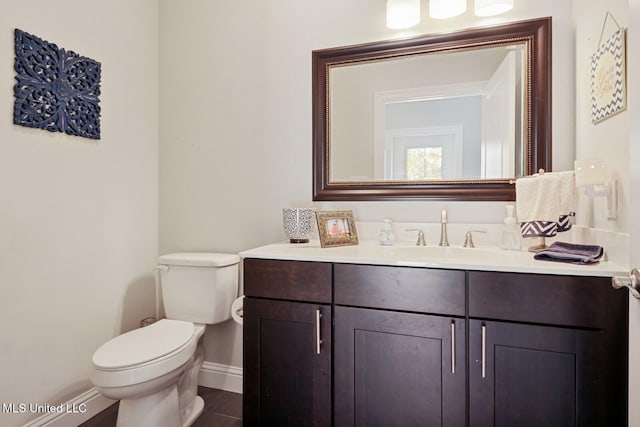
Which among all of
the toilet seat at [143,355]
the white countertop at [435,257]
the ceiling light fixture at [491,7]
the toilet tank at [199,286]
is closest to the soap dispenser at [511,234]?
the white countertop at [435,257]

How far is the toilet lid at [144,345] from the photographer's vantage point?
Answer: 1396 mm

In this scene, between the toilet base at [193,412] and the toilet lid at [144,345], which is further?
the toilet base at [193,412]

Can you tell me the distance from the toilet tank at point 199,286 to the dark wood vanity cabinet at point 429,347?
440 millimetres

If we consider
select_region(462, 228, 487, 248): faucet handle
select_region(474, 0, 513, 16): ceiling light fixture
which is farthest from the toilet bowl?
select_region(474, 0, 513, 16): ceiling light fixture

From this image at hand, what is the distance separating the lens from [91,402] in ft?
5.92

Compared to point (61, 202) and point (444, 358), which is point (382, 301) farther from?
point (61, 202)

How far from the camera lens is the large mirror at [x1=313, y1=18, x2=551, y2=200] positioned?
158cm

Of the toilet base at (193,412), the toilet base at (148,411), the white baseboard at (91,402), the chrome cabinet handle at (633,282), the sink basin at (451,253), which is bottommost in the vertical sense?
the toilet base at (193,412)

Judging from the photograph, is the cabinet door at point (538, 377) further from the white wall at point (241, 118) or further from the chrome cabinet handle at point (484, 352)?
the white wall at point (241, 118)

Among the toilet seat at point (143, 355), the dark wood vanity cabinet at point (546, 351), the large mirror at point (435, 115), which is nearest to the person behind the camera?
the dark wood vanity cabinet at point (546, 351)

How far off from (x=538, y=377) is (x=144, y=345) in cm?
155

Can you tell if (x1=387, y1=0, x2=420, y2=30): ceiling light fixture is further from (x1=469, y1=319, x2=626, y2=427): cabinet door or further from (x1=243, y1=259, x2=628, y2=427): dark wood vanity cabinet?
(x1=469, y1=319, x2=626, y2=427): cabinet door

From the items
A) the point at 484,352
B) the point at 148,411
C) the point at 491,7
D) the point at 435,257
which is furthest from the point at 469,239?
the point at 148,411

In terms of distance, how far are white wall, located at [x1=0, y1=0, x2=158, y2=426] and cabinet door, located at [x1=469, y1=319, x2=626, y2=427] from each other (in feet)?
6.06
